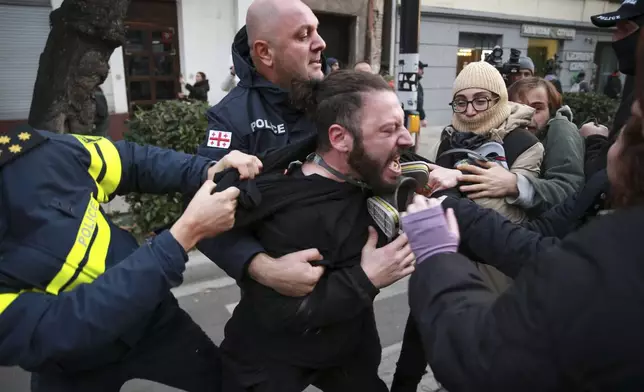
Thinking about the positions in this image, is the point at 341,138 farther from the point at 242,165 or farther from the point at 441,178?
the point at 441,178

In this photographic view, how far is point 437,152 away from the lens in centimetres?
238

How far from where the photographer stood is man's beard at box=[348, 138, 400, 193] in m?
1.62

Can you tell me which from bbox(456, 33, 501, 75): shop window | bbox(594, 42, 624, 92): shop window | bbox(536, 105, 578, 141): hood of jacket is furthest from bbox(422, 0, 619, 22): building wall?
bbox(536, 105, 578, 141): hood of jacket

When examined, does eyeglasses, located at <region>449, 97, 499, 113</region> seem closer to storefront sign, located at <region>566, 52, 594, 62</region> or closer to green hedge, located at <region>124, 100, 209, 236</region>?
green hedge, located at <region>124, 100, 209, 236</region>

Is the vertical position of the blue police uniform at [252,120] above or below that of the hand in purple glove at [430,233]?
above

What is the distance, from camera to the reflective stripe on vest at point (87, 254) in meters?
1.41

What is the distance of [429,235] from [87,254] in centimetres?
105

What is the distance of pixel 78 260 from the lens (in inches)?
56.6

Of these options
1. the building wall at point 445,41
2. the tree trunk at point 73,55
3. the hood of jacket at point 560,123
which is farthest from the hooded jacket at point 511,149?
the building wall at point 445,41

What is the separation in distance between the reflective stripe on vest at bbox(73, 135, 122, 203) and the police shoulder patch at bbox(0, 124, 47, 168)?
17 centimetres

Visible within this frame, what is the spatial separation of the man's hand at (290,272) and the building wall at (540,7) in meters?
13.4

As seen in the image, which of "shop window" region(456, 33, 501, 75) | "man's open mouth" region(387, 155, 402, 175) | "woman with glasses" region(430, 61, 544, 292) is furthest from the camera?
"shop window" region(456, 33, 501, 75)

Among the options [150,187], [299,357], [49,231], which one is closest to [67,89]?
[150,187]

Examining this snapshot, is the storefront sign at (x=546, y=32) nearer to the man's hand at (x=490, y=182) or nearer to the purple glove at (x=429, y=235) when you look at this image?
the man's hand at (x=490, y=182)
